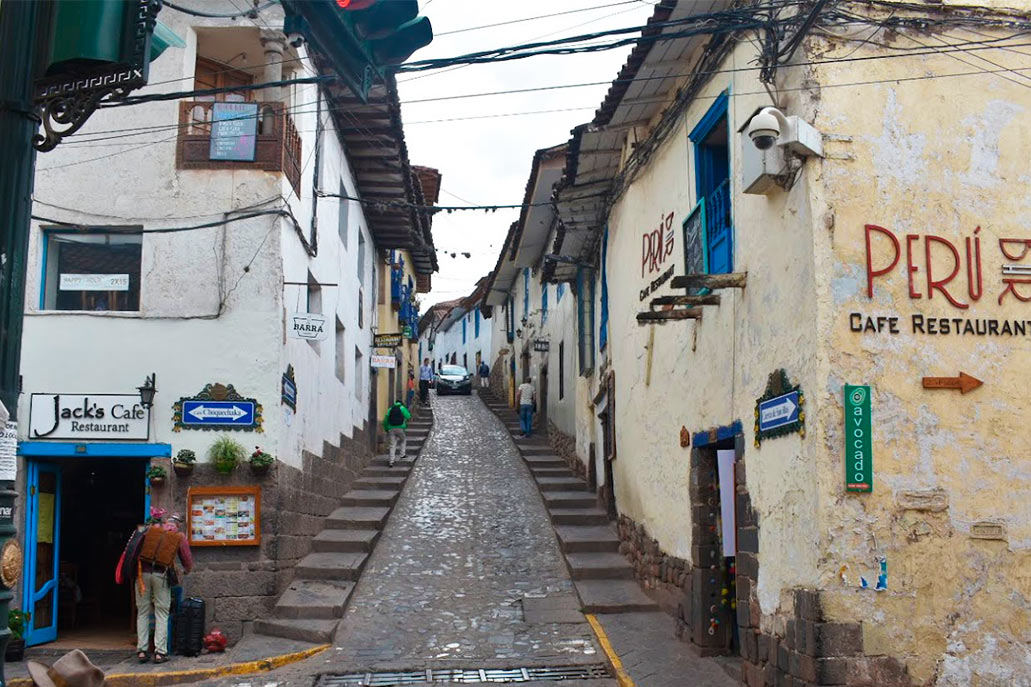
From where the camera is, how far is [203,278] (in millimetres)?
12055

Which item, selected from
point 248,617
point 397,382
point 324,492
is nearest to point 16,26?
point 248,617

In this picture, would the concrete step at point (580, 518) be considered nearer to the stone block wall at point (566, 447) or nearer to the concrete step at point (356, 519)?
the stone block wall at point (566, 447)

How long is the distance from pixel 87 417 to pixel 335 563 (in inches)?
139

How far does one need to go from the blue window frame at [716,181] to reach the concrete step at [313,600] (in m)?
5.72

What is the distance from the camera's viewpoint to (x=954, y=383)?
724 centimetres

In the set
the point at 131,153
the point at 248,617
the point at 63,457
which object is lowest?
the point at 248,617

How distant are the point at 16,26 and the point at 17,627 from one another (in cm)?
806

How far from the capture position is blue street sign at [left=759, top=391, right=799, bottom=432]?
748cm

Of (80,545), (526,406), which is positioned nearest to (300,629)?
(80,545)

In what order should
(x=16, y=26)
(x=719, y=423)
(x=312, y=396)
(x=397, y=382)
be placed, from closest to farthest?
(x=16, y=26) → (x=719, y=423) → (x=312, y=396) → (x=397, y=382)

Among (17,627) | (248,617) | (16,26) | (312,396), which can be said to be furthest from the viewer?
(312,396)

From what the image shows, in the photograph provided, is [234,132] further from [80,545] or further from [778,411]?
[778,411]

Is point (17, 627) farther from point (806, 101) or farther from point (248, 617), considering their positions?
point (806, 101)

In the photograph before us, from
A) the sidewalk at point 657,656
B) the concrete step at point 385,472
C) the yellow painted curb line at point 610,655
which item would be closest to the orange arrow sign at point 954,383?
the sidewalk at point 657,656
